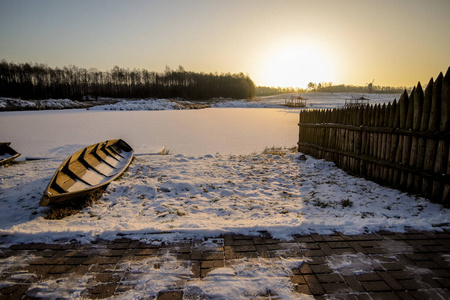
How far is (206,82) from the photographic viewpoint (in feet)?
270

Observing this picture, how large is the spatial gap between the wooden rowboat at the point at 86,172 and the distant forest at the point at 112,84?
5694cm

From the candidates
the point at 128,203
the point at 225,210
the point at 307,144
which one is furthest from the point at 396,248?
the point at 307,144

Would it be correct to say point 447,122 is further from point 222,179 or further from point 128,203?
point 128,203

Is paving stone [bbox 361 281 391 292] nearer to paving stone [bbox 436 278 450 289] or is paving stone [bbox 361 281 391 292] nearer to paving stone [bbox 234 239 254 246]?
paving stone [bbox 436 278 450 289]

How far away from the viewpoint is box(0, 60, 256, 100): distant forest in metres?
55.0

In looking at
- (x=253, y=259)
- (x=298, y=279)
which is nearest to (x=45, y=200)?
(x=253, y=259)

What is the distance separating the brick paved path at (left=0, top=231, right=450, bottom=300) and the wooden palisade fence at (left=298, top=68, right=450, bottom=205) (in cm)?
166

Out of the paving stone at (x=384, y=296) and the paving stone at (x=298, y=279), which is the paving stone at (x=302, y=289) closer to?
the paving stone at (x=298, y=279)

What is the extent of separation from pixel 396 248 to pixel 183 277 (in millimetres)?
2568

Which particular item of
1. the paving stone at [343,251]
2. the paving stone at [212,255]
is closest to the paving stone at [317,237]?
the paving stone at [343,251]

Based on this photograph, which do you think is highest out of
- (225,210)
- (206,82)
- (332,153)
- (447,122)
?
(206,82)

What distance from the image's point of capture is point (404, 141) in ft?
16.0

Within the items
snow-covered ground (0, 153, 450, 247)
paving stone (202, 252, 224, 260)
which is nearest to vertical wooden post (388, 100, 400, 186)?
snow-covered ground (0, 153, 450, 247)

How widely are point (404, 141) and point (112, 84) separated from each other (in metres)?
79.7
